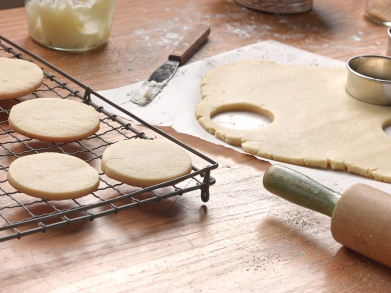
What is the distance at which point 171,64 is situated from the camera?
1451mm

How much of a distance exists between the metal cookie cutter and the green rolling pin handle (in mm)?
482

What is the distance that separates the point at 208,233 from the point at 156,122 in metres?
0.40

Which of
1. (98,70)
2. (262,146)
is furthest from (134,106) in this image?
(262,146)

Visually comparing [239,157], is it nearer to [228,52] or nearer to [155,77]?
[155,77]

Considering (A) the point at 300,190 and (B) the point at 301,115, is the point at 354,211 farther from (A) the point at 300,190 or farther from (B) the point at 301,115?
(B) the point at 301,115

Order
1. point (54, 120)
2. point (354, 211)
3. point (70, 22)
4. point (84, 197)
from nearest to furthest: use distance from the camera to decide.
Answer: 1. point (354, 211)
2. point (84, 197)
3. point (54, 120)
4. point (70, 22)

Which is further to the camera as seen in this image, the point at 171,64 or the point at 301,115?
the point at 171,64

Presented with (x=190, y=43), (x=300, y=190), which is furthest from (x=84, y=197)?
(x=190, y=43)

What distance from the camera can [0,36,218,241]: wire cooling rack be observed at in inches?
31.7

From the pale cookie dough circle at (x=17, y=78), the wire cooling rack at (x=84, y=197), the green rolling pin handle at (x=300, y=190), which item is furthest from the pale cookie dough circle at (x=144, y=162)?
the pale cookie dough circle at (x=17, y=78)

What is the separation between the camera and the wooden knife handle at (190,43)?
4.83 ft

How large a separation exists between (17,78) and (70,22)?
0.31 meters

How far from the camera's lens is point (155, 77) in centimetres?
138

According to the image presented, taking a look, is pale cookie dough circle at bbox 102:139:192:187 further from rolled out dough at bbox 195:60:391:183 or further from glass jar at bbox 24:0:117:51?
glass jar at bbox 24:0:117:51
